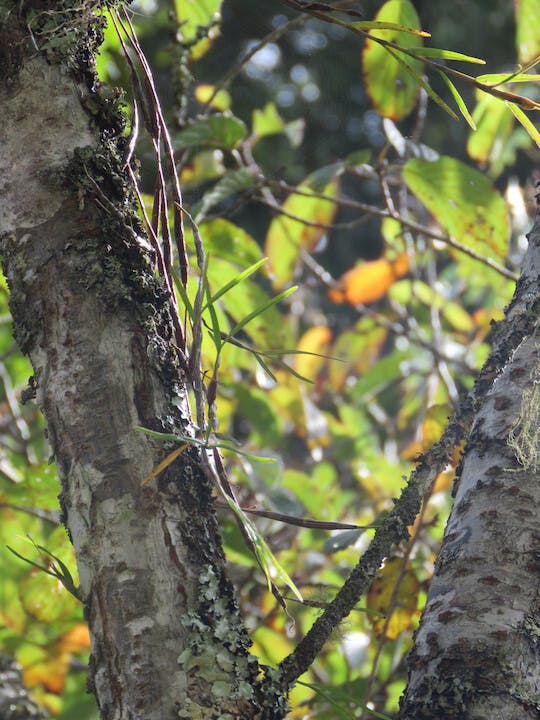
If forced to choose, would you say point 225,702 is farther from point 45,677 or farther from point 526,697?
point 45,677

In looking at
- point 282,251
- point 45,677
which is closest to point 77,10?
point 282,251

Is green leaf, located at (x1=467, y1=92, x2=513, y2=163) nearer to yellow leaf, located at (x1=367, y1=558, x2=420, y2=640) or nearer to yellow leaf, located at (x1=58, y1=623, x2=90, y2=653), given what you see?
yellow leaf, located at (x1=367, y1=558, x2=420, y2=640)

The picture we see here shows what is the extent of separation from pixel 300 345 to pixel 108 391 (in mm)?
2105

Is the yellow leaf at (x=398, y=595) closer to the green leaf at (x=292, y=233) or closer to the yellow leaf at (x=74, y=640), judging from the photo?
the green leaf at (x=292, y=233)

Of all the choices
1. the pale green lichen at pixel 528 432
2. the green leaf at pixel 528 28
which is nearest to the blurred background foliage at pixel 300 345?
the green leaf at pixel 528 28

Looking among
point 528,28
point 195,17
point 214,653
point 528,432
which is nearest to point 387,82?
point 528,28

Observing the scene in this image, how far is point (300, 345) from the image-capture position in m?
2.65

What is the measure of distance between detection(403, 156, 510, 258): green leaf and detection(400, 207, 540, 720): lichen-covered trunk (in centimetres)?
60

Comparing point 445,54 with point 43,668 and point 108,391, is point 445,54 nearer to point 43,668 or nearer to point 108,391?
point 108,391

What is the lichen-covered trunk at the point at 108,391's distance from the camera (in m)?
0.51

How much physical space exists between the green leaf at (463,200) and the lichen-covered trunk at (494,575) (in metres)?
0.60

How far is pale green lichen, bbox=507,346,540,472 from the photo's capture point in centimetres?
64

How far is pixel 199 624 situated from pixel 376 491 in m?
1.69

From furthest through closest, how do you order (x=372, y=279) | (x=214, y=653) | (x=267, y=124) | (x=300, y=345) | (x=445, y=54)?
1. (x=300, y=345)
2. (x=372, y=279)
3. (x=267, y=124)
4. (x=445, y=54)
5. (x=214, y=653)
